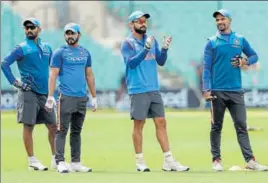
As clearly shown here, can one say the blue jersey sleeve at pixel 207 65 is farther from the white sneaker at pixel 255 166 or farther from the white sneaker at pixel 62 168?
the white sneaker at pixel 62 168

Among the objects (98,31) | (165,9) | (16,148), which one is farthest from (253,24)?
(16,148)

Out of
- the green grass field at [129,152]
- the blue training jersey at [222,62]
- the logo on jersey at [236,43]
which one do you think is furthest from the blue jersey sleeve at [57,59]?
the logo on jersey at [236,43]

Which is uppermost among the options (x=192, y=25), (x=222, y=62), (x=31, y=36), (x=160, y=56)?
(x=192, y=25)

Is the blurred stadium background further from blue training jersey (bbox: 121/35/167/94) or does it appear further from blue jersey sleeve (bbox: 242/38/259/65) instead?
blue training jersey (bbox: 121/35/167/94)

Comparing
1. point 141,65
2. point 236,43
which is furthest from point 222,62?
point 141,65

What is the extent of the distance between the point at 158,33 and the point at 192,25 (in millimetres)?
1131

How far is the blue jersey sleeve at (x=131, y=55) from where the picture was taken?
41.8 feet

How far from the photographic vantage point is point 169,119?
26.1 m

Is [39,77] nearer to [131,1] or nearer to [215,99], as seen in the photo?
[215,99]

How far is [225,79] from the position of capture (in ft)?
42.6

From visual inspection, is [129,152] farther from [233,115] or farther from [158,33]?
[158,33]

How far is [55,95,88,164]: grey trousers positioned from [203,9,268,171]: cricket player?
174cm

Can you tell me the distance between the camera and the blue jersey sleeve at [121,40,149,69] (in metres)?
12.7

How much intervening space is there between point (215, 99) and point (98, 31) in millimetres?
21035
